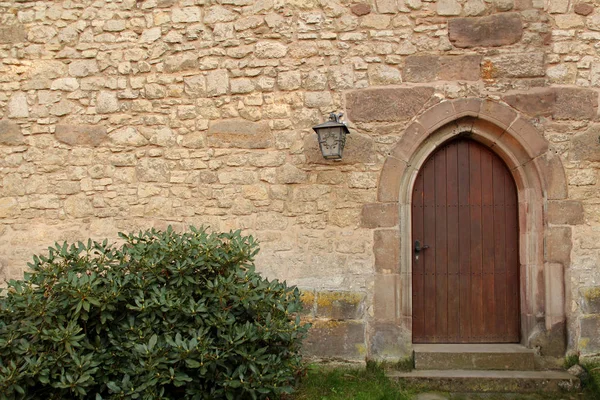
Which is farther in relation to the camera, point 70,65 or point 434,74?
point 70,65

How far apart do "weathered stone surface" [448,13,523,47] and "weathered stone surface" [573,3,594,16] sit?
0.51 m

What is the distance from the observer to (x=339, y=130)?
456 cm

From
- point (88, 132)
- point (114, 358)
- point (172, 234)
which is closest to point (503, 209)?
point (172, 234)

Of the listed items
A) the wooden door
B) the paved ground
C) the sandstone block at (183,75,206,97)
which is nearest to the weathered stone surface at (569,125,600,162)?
the wooden door

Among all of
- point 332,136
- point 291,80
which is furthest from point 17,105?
point 332,136

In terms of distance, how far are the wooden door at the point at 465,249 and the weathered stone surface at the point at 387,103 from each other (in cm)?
58

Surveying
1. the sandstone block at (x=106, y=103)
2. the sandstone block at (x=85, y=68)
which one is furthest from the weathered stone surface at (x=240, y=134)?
the sandstone block at (x=85, y=68)

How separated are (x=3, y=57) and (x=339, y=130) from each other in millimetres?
3435

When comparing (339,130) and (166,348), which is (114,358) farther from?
(339,130)

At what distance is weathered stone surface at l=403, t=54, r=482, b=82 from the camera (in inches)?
186

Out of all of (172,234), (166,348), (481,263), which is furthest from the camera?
(481,263)

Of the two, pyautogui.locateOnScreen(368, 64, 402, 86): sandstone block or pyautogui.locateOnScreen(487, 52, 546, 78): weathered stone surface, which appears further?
pyautogui.locateOnScreen(368, 64, 402, 86): sandstone block

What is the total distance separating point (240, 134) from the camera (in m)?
4.91

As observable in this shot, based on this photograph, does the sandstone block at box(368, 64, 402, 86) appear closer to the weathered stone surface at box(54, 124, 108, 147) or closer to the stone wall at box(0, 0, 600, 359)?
the stone wall at box(0, 0, 600, 359)
